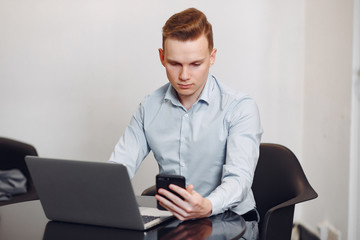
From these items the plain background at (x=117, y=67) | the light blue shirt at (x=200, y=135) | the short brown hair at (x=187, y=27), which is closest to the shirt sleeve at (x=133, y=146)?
the light blue shirt at (x=200, y=135)

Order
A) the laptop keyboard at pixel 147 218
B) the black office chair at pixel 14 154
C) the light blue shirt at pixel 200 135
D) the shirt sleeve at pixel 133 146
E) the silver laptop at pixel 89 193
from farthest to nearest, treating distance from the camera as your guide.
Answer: the black office chair at pixel 14 154
the shirt sleeve at pixel 133 146
the light blue shirt at pixel 200 135
the laptop keyboard at pixel 147 218
the silver laptop at pixel 89 193

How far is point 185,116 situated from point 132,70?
146 centimetres

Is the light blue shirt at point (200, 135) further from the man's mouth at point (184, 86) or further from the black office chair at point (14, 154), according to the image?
the black office chair at point (14, 154)

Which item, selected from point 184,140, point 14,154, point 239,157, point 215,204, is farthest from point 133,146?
point 14,154

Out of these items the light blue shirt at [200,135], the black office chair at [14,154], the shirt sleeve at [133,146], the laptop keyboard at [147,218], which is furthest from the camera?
the black office chair at [14,154]

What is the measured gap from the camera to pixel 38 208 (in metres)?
2.01

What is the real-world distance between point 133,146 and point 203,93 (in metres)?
0.40

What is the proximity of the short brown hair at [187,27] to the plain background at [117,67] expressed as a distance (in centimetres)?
143

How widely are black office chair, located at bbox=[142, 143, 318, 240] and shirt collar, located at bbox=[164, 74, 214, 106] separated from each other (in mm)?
432

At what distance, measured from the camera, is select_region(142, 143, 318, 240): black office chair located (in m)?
2.11

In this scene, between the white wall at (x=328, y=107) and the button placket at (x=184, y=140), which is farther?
the white wall at (x=328, y=107)

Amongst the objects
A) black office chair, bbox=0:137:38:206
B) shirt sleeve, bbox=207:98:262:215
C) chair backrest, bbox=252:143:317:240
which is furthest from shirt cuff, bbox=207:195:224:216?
black office chair, bbox=0:137:38:206

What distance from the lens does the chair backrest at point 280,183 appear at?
2111 millimetres

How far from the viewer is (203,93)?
2152 mm
